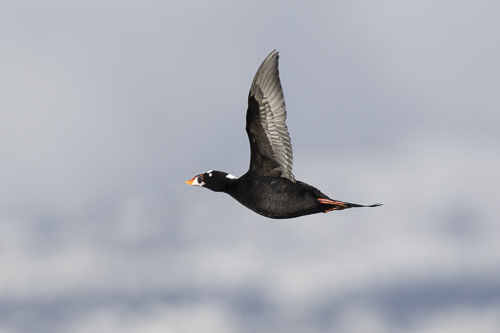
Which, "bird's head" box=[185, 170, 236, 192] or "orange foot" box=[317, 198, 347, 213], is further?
"bird's head" box=[185, 170, 236, 192]

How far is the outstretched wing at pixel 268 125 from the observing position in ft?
44.3

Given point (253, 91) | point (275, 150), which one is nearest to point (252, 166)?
point (275, 150)

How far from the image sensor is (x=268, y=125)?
45.5 ft

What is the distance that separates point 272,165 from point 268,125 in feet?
2.99

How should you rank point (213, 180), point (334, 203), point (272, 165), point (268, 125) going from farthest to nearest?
1. point (213, 180)
2. point (272, 165)
3. point (268, 125)
4. point (334, 203)

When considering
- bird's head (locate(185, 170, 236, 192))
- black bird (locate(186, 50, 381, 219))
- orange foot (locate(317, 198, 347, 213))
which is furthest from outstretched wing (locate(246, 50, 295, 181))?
bird's head (locate(185, 170, 236, 192))

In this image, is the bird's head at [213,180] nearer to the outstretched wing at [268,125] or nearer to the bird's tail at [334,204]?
the outstretched wing at [268,125]

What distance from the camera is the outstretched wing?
44.3ft

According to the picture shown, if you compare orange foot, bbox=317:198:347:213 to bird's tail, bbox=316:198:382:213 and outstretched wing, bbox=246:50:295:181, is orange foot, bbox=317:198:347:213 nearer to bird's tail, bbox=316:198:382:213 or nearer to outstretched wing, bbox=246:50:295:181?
bird's tail, bbox=316:198:382:213

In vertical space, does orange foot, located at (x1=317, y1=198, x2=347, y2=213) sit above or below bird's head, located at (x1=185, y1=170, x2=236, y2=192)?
below

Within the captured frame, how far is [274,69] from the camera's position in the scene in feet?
44.1

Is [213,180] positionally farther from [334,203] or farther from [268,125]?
[334,203]

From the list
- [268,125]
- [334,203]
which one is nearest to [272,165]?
[268,125]

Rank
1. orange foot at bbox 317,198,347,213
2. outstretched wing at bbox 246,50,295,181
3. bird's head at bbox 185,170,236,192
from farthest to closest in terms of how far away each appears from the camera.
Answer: bird's head at bbox 185,170,236,192 < orange foot at bbox 317,198,347,213 < outstretched wing at bbox 246,50,295,181
